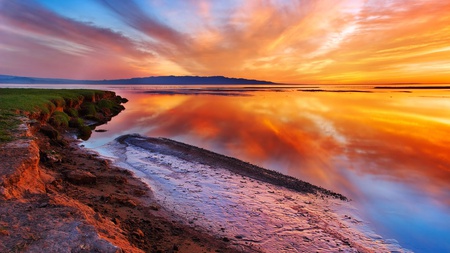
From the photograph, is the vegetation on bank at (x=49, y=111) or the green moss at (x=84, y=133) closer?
the vegetation on bank at (x=49, y=111)

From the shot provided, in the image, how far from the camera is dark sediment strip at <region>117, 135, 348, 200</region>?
10523 millimetres

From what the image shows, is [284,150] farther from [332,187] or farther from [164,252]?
[164,252]

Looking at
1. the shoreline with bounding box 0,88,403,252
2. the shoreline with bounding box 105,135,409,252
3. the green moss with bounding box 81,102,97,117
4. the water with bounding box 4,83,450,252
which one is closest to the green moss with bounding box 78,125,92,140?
the water with bounding box 4,83,450,252

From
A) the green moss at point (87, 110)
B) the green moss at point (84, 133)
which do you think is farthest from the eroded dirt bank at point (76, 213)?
the green moss at point (87, 110)

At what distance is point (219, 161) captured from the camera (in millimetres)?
13352

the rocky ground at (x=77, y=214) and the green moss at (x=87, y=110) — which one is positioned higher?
the rocky ground at (x=77, y=214)

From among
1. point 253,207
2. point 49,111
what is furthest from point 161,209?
point 49,111

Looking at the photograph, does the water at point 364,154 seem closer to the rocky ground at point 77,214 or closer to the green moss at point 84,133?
the green moss at point 84,133

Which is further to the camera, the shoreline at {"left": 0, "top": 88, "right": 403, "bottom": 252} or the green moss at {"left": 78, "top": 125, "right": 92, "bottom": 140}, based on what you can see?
the green moss at {"left": 78, "top": 125, "right": 92, "bottom": 140}

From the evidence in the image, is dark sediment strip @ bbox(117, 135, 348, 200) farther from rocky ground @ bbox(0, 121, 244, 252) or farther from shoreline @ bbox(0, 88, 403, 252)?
rocky ground @ bbox(0, 121, 244, 252)

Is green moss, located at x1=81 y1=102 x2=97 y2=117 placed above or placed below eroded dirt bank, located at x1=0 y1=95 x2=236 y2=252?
below

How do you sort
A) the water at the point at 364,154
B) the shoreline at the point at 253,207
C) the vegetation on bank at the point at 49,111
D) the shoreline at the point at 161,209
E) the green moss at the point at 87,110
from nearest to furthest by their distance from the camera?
1. the shoreline at the point at 161,209
2. the shoreline at the point at 253,207
3. the water at the point at 364,154
4. the vegetation on bank at the point at 49,111
5. the green moss at the point at 87,110

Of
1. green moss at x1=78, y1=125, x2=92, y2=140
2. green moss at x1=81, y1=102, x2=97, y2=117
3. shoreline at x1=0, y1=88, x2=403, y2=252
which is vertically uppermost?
shoreline at x1=0, y1=88, x2=403, y2=252

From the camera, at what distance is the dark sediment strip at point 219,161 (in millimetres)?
10523
